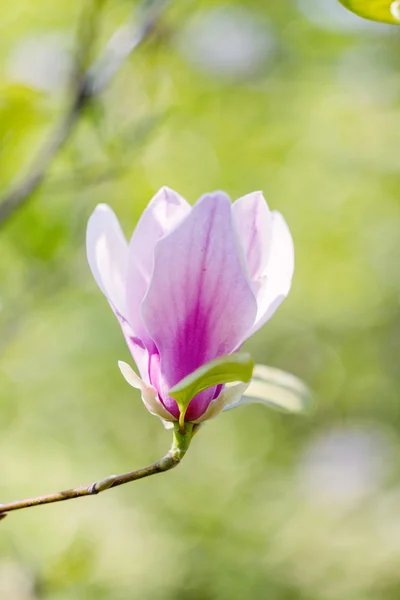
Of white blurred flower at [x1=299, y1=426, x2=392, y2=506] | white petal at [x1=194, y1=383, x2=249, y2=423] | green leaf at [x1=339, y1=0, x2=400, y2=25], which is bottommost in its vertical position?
white blurred flower at [x1=299, y1=426, x2=392, y2=506]

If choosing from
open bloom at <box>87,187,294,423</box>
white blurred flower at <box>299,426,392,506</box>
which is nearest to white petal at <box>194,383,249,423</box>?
open bloom at <box>87,187,294,423</box>

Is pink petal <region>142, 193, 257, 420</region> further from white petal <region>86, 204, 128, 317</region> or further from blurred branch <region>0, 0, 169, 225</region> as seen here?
blurred branch <region>0, 0, 169, 225</region>

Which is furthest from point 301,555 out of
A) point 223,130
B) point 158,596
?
point 223,130

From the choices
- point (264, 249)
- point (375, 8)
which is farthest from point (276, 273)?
point (375, 8)

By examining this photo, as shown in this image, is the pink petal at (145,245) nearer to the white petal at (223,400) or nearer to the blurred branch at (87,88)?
the white petal at (223,400)

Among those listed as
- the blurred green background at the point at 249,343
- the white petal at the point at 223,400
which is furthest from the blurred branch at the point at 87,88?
the white petal at the point at 223,400

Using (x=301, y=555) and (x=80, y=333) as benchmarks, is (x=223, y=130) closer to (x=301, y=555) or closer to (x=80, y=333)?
(x=80, y=333)

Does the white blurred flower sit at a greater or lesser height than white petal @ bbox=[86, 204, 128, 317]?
lesser
